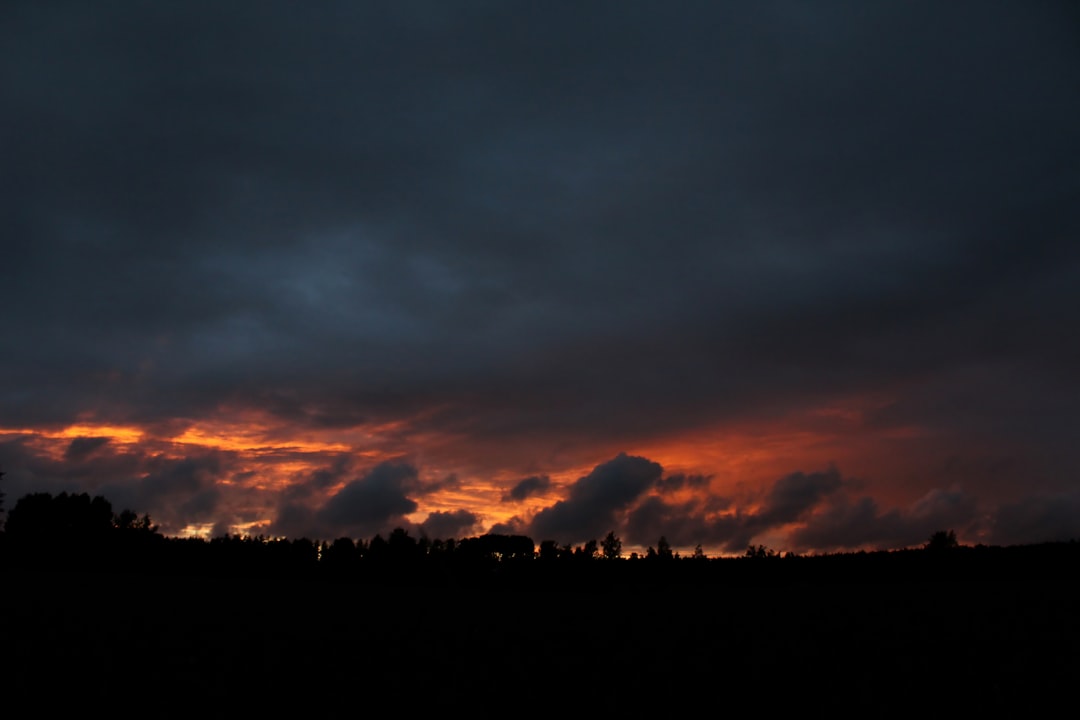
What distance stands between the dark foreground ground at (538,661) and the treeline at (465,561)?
26587mm

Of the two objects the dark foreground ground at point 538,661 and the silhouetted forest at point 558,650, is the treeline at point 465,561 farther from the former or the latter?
the dark foreground ground at point 538,661

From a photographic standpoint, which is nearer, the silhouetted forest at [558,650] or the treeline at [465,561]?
the silhouetted forest at [558,650]

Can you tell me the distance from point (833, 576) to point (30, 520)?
13708 cm

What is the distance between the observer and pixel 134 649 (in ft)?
68.8

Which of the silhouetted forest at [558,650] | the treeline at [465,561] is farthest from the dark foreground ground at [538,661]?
the treeline at [465,561]

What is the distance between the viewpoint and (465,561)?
92.6 m

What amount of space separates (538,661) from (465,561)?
74869mm

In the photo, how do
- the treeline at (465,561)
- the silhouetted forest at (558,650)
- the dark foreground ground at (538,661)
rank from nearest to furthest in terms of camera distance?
the dark foreground ground at (538,661)
the silhouetted forest at (558,650)
the treeline at (465,561)

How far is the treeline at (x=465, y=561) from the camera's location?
62406mm

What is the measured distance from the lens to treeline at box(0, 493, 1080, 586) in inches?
2457

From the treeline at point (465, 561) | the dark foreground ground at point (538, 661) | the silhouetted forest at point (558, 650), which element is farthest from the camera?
→ the treeline at point (465, 561)

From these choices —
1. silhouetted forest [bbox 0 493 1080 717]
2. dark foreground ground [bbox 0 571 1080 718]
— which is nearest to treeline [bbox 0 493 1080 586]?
silhouetted forest [bbox 0 493 1080 717]

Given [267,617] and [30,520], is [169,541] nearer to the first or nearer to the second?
[30,520]

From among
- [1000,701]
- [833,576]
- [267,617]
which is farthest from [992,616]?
[833,576]
